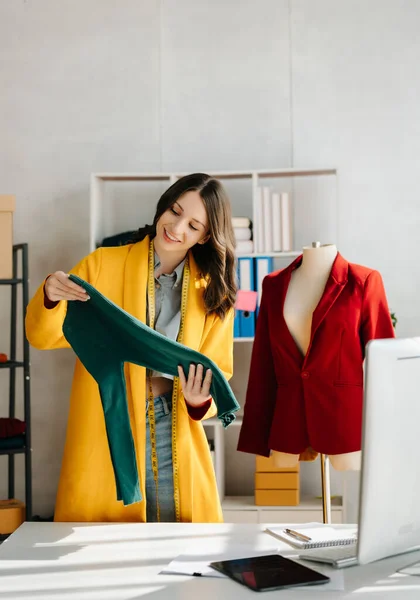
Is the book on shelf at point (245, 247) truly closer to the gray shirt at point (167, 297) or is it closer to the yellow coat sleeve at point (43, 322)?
the gray shirt at point (167, 297)

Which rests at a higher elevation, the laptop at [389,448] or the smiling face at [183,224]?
the smiling face at [183,224]

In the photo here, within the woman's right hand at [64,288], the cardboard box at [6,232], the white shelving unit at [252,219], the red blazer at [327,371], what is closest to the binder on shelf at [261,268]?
the white shelving unit at [252,219]

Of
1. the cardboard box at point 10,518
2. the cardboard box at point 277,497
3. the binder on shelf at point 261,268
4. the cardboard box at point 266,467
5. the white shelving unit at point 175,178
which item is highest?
the white shelving unit at point 175,178

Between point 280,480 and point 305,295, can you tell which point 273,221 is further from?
point 280,480

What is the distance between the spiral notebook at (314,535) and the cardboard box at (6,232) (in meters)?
2.38

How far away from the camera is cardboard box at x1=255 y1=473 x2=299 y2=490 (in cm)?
389

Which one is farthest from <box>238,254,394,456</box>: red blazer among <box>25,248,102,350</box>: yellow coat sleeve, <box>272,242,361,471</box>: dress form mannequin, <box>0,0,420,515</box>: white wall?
<box>0,0,420,515</box>: white wall

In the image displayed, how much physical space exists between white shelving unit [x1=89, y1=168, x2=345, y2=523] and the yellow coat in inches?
58.7

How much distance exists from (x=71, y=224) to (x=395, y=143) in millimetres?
1958

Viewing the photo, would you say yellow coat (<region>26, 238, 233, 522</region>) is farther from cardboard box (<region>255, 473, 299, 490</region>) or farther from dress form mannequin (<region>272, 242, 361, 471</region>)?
cardboard box (<region>255, 473, 299, 490</region>)

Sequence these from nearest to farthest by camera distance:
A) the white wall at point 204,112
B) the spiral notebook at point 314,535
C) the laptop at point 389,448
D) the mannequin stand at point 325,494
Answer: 1. the laptop at point 389,448
2. the spiral notebook at point 314,535
3. the mannequin stand at point 325,494
4. the white wall at point 204,112

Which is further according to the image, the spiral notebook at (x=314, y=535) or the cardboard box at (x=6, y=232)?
the cardboard box at (x=6, y=232)

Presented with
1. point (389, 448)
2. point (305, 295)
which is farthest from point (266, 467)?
point (389, 448)

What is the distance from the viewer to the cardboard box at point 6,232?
3836 mm
